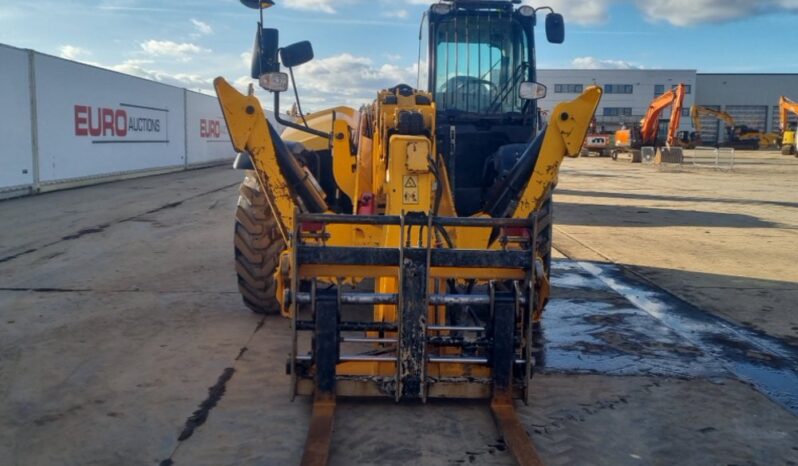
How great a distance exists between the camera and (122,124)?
21.5 m

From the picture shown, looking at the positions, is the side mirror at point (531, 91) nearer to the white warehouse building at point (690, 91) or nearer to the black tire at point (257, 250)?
the black tire at point (257, 250)

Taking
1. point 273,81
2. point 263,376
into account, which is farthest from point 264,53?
point 263,376

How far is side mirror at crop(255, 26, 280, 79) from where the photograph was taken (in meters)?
4.96

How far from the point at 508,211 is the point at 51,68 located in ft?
52.2

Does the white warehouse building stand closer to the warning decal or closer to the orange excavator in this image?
the orange excavator

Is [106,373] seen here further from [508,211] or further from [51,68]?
[51,68]

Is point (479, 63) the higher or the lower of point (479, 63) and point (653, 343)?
the higher

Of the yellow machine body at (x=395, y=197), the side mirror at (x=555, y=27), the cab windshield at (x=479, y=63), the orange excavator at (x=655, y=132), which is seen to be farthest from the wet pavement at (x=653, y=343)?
the orange excavator at (x=655, y=132)

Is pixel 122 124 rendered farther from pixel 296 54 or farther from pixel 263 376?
pixel 263 376

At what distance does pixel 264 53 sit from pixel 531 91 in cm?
239

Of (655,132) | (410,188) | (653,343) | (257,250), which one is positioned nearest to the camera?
(410,188)

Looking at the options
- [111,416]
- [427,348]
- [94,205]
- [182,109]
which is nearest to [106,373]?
[111,416]

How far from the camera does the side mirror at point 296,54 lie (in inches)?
201

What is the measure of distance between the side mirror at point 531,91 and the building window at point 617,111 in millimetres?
71075
